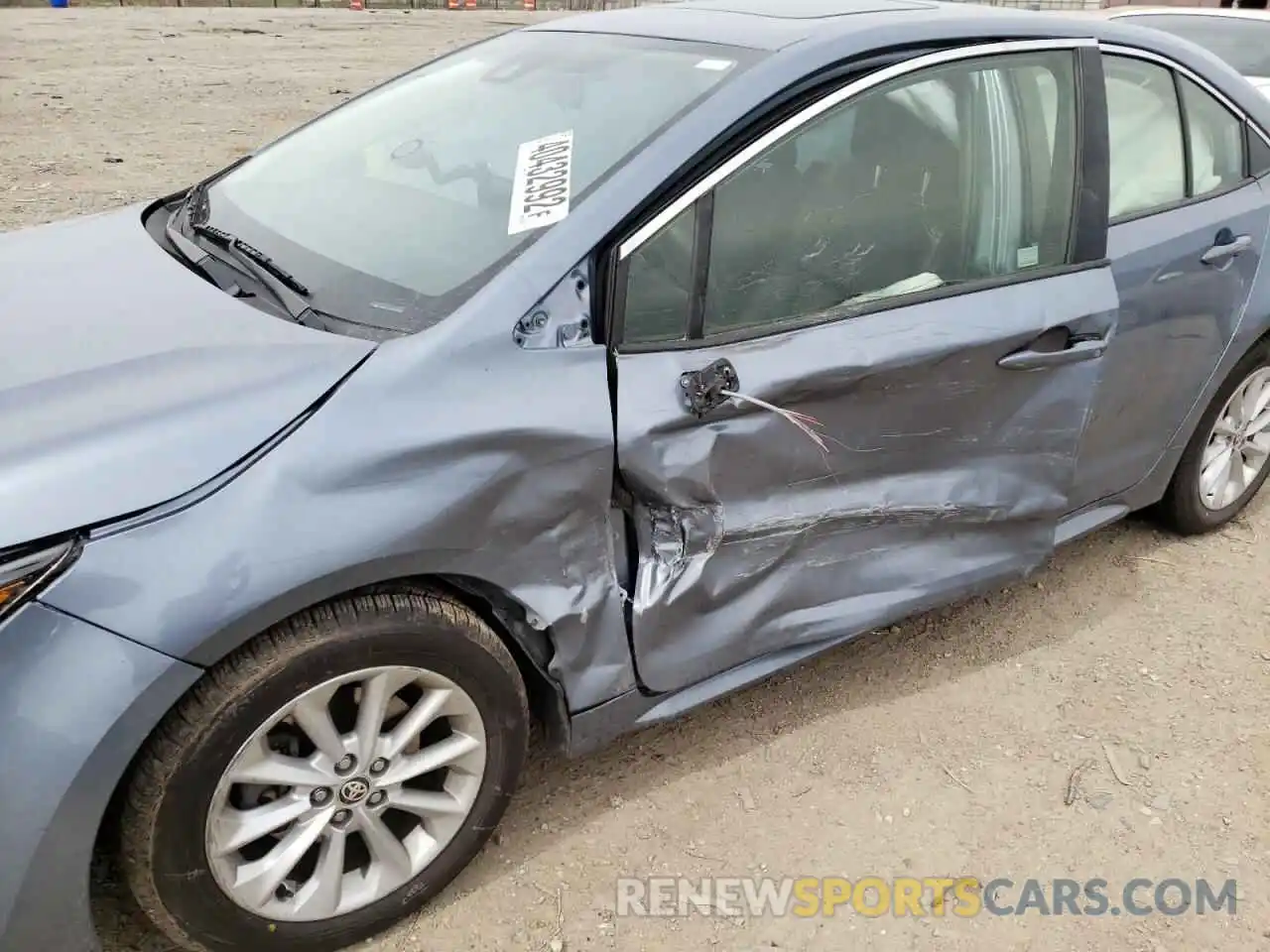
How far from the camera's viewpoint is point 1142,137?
2887 mm

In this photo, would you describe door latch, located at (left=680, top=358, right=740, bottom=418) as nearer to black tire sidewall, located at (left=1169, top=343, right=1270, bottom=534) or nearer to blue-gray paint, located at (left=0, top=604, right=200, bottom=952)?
blue-gray paint, located at (left=0, top=604, right=200, bottom=952)

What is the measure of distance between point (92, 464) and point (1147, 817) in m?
2.37

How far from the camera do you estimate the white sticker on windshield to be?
2.05m

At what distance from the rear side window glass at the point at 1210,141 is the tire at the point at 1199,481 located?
578mm

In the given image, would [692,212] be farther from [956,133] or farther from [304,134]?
[304,134]

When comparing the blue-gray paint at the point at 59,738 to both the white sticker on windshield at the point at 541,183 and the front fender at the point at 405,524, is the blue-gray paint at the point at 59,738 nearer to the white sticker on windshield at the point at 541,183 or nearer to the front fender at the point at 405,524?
the front fender at the point at 405,524

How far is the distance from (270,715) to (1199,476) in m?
3.02

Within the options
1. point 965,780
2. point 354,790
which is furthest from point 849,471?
point 354,790

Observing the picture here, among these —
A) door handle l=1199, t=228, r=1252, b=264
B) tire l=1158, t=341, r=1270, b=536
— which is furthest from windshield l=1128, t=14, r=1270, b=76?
door handle l=1199, t=228, r=1252, b=264

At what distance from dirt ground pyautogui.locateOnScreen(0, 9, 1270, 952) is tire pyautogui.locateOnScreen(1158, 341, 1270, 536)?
96 mm

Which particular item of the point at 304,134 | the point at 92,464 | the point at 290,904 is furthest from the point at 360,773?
the point at 304,134

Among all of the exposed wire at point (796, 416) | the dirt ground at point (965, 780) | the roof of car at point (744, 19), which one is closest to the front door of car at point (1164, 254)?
the dirt ground at point (965, 780)

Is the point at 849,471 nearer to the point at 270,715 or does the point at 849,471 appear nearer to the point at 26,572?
the point at 270,715

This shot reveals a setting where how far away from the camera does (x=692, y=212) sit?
205 cm
